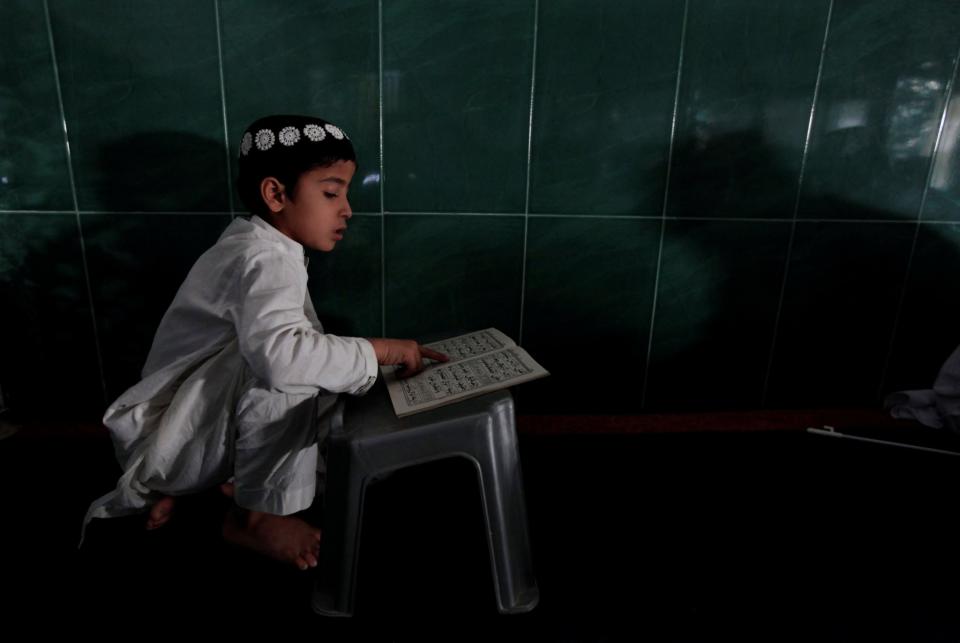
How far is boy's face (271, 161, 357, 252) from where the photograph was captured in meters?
1.03

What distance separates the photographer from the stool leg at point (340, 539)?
0.87 meters

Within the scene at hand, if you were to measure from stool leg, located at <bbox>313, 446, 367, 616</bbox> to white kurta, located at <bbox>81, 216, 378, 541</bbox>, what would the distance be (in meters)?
0.14

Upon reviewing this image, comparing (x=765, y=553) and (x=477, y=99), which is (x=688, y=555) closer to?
(x=765, y=553)

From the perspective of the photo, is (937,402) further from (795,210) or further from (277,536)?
(277,536)

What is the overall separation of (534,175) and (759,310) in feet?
2.63

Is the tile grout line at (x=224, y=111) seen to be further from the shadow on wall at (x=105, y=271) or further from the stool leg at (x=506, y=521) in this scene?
the stool leg at (x=506, y=521)

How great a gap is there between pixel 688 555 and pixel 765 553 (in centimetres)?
16

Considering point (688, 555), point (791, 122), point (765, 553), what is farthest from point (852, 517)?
point (791, 122)

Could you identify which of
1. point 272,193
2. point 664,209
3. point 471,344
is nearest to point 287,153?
point 272,193

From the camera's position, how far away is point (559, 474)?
1.41m

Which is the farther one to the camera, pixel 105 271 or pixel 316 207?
pixel 105 271

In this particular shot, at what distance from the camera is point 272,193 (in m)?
1.02

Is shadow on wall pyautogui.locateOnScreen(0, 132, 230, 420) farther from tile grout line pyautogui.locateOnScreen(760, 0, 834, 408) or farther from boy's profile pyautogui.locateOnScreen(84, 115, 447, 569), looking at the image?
tile grout line pyautogui.locateOnScreen(760, 0, 834, 408)

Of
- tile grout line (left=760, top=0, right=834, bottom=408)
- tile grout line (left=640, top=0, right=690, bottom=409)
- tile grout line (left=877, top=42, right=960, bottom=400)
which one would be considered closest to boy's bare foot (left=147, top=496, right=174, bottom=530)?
tile grout line (left=640, top=0, right=690, bottom=409)
